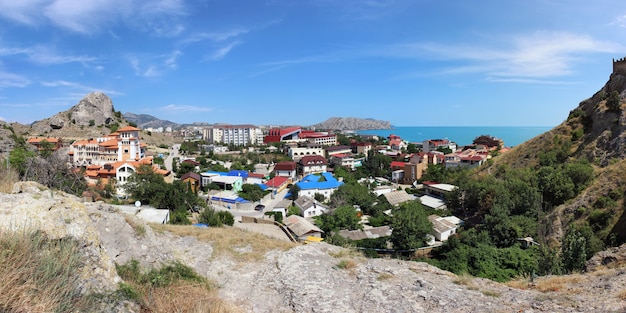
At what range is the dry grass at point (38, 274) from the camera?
2516 mm

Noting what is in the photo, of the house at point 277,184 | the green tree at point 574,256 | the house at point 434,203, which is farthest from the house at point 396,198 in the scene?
the green tree at point 574,256

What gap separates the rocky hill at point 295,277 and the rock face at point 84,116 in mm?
68566

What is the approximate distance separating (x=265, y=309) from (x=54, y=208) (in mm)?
3165

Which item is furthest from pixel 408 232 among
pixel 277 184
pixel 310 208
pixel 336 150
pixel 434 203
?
pixel 336 150

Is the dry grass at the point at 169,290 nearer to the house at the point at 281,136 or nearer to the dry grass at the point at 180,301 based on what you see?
the dry grass at the point at 180,301

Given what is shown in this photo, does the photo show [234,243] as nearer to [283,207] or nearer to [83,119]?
[283,207]

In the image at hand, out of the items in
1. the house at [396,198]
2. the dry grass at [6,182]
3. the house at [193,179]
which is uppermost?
the dry grass at [6,182]

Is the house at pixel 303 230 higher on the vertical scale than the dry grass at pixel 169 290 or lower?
lower

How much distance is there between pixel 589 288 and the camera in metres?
5.38

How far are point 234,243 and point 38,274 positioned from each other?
17.7 ft

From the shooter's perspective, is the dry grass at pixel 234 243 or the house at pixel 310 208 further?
the house at pixel 310 208

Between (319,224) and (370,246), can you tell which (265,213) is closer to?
(319,224)

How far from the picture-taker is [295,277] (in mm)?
6340

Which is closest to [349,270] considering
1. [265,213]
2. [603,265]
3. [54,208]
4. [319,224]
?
[54,208]
